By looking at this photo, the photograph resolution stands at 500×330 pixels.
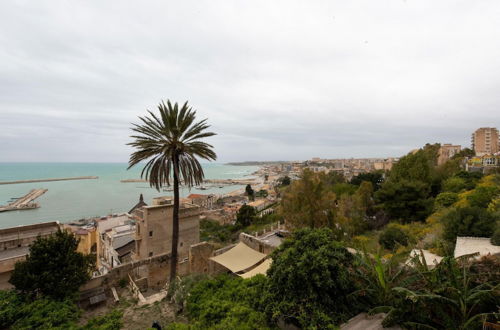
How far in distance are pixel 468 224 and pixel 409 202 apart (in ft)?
31.5

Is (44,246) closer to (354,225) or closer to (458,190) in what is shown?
(354,225)

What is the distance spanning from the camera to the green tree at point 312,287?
4.34 metres

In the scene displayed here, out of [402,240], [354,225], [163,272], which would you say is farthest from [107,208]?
[402,240]

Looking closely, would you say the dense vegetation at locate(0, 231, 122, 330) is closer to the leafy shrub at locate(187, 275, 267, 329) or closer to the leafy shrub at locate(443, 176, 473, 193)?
the leafy shrub at locate(187, 275, 267, 329)

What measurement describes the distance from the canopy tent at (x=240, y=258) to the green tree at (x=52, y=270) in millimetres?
5196

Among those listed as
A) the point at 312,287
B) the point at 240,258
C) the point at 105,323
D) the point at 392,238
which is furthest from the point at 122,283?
the point at 392,238

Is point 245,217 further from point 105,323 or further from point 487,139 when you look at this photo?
point 487,139

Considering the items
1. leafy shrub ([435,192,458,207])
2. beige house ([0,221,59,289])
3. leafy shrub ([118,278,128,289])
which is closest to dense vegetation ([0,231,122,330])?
leafy shrub ([118,278,128,289])

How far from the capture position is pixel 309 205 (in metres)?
15.5

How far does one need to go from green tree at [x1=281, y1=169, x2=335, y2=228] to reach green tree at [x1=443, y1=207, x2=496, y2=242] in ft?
22.2

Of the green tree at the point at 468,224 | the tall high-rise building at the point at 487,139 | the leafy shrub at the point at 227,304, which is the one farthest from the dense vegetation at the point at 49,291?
the tall high-rise building at the point at 487,139

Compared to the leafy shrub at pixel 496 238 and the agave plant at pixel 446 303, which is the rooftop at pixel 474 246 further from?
the agave plant at pixel 446 303

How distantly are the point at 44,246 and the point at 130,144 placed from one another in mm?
4700

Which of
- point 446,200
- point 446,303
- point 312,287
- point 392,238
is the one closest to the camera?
point 446,303
